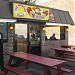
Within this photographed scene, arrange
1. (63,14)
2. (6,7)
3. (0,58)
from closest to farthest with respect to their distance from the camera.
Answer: (0,58) < (6,7) < (63,14)

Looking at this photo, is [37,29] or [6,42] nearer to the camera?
[6,42]

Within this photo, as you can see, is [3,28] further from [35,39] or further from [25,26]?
[35,39]

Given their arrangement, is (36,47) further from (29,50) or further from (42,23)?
(42,23)

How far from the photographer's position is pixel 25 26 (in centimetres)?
1008

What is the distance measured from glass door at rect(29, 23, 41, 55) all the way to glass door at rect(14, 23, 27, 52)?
393 mm

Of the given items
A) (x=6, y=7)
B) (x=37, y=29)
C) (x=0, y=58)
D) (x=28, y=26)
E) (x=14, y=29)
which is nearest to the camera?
(x=0, y=58)

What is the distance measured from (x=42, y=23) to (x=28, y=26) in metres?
0.99

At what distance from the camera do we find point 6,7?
8727 mm

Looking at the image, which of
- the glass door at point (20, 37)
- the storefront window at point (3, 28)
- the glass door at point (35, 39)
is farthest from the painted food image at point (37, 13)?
the storefront window at point (3, 28)

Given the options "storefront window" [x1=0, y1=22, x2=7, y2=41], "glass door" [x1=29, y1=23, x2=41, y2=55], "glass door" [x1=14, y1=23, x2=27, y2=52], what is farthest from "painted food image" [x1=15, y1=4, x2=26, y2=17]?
"glass door" [x1=29, y1=23, x2=41, y2=55]

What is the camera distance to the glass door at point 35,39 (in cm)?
1032

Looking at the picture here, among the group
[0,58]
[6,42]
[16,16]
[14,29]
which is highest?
[16,16]

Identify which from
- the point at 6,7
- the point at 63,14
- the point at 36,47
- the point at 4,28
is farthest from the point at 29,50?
the point at 63,14

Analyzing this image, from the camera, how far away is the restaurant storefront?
8.88m
